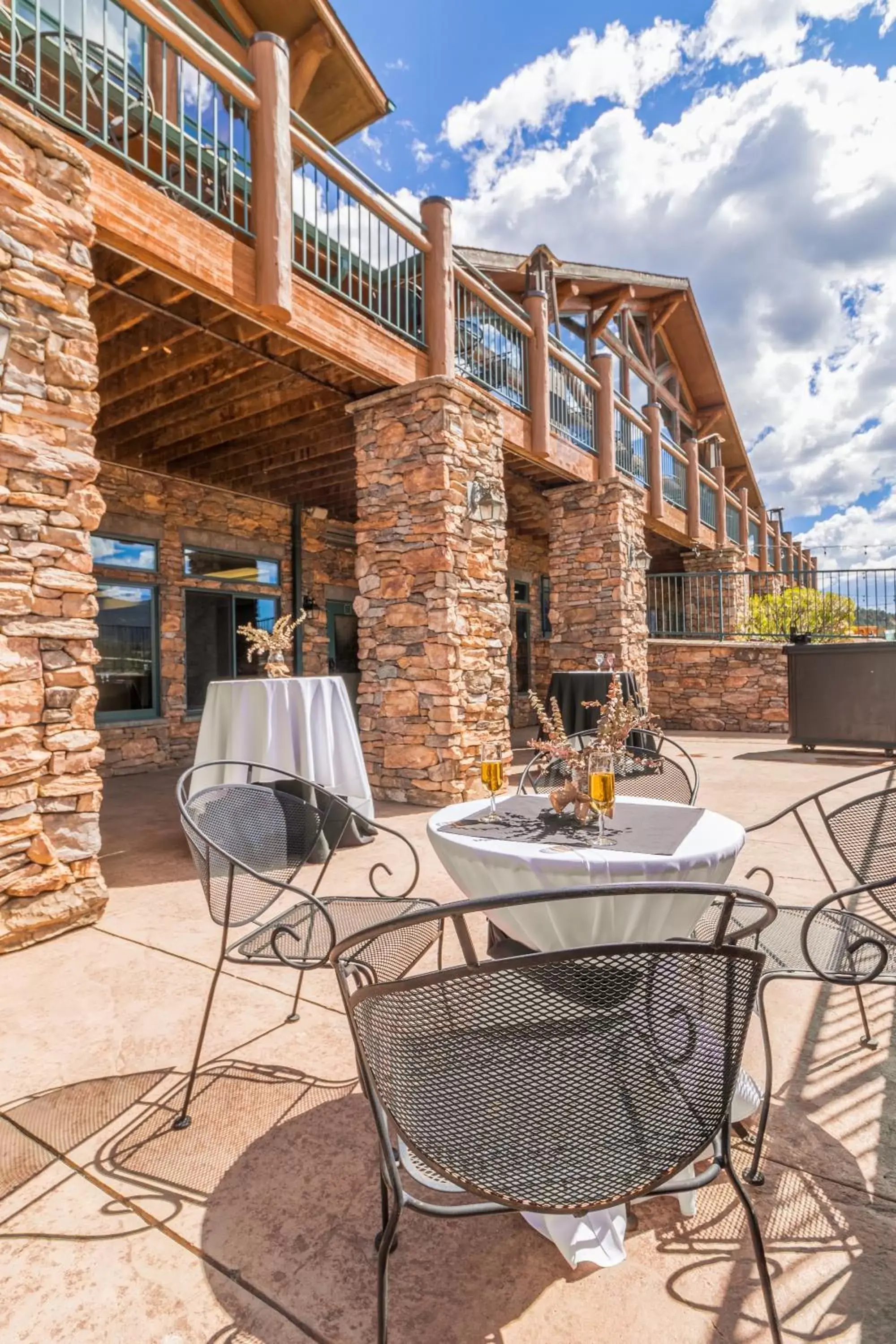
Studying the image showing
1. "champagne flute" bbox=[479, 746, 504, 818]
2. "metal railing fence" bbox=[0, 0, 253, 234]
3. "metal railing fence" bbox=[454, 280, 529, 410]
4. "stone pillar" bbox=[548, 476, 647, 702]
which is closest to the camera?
"champagne flute" bbox=[479, 746, 504, 818]

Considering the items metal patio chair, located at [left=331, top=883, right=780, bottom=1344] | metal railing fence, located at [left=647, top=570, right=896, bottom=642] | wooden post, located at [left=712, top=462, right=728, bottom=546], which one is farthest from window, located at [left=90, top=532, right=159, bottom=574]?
wooden post, located at [left=712, top=462, right=728, bottom=546]

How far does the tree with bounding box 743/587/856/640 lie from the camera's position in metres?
11.7

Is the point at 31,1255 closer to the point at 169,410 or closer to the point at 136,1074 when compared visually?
the point at 136,1074

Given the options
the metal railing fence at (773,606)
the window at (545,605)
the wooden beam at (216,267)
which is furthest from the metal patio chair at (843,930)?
the window at (545,605)

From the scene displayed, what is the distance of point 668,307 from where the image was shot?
13.9m

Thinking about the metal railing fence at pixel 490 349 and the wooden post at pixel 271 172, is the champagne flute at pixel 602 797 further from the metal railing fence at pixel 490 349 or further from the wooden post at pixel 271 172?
the metal railing fence at pixel 490 349

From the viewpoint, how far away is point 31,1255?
133 centimetres

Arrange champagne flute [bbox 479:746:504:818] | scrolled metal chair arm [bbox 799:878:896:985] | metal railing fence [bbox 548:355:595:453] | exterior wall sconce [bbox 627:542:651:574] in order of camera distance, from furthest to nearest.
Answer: exterior wall sconce [bbox 627:542:651:574] → metal railing fence [bbox 548:355:595:453] → champagne flute [bbox 479:746:504:818] → scrolled metal chair arm [bbox 799:878:896:985]

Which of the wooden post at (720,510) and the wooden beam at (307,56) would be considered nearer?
the wooden beam at (307,56)

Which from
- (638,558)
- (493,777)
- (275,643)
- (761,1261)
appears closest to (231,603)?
(275,643)

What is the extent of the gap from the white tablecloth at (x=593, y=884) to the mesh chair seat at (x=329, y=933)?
205mm

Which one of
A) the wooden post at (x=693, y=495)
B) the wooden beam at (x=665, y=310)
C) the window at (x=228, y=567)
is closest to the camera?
the window at (x=228, y=567)

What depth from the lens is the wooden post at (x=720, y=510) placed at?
14.1 metres

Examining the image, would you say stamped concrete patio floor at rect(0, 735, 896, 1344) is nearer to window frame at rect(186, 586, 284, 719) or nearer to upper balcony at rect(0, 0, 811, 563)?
upper balcony at rect(0, 0, 811, 563)
